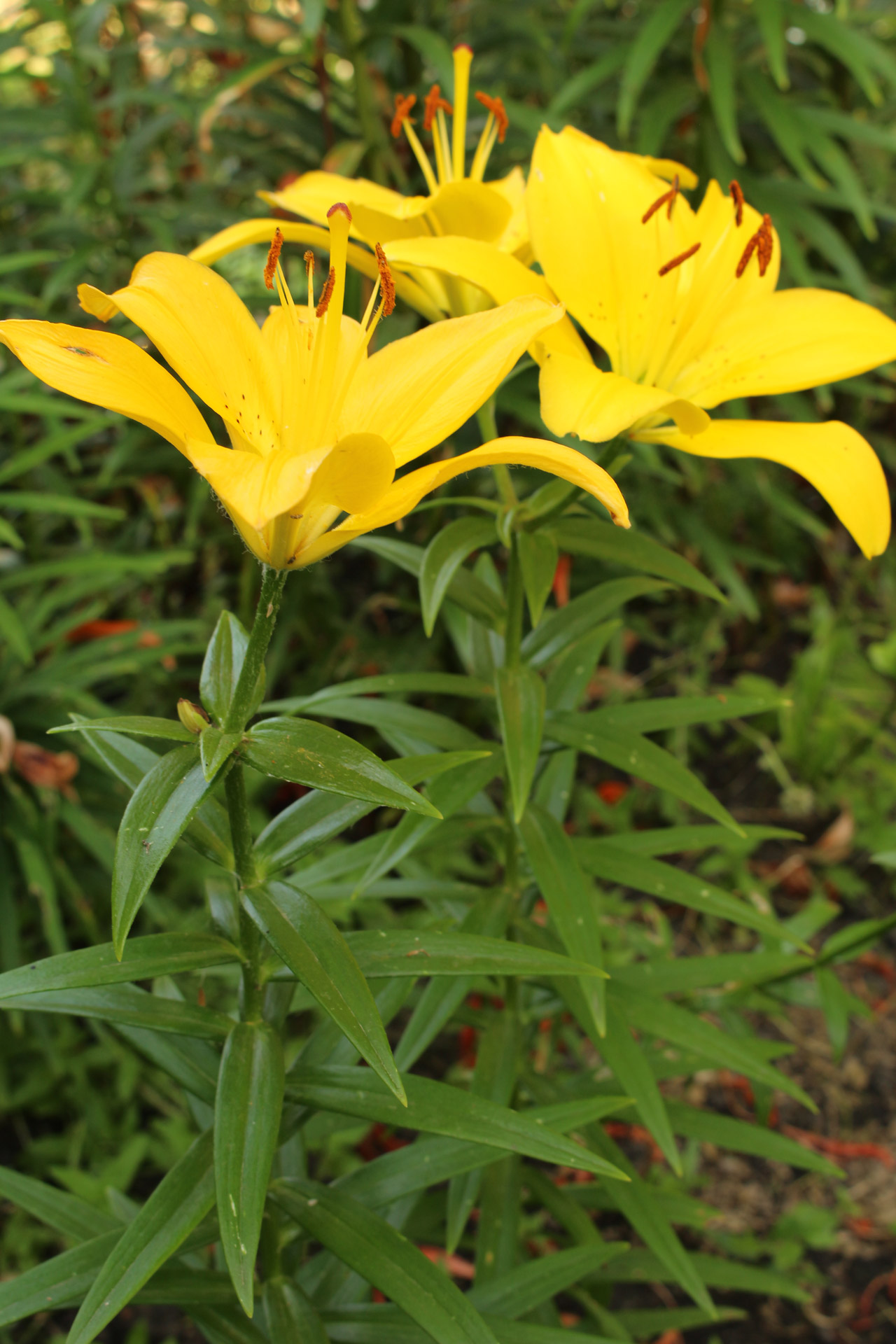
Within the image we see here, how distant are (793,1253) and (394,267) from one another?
1264 millimetres

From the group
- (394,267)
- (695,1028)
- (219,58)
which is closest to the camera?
(394,267)

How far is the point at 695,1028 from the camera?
0.80m

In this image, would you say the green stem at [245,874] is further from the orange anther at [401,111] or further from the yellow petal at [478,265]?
the orange anther at [401,111]

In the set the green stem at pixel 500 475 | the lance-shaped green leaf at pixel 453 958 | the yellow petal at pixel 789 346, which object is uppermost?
the yellow petal at pixel 789 346

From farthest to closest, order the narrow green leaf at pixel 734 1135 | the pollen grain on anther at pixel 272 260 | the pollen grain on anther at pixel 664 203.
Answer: the narrow green leaf at pixel 734 1135 < the pollen grain on anther at pixel 664 203 < the pollen grain on anther at pixel 272 260

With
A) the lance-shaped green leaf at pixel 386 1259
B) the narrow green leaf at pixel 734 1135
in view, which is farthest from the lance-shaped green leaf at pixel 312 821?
the narrow green leaf at pixel 734 1135

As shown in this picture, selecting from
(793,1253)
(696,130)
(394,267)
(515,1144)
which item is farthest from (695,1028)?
(696,130)

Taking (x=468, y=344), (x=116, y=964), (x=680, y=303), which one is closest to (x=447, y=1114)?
(x=116, y=964)

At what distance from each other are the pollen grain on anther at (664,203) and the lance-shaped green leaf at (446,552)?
0.67 feet

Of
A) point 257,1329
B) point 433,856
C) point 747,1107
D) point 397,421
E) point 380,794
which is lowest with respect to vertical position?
point 747,1107

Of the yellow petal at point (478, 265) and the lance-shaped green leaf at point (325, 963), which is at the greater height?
the yellow petal at point (478, 265)

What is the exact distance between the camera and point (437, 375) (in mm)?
497

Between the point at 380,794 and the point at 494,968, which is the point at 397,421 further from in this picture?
the point at 494,968

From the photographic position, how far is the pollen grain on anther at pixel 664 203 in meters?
0.61
